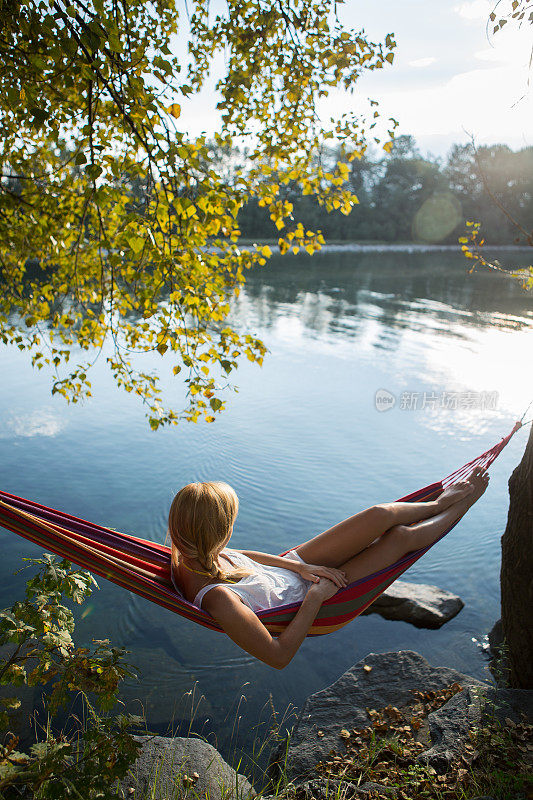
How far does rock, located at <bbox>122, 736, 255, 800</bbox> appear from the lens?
1.61 metres

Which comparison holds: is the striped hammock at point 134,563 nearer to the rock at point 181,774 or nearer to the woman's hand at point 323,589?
the woman's hand at point 323,589

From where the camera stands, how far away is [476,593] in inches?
133

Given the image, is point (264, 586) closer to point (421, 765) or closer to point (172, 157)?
point (421, 765)

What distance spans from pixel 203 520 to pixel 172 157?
1.24m

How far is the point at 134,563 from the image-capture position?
1.73 m

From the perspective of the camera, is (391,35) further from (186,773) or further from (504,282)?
(504,282)

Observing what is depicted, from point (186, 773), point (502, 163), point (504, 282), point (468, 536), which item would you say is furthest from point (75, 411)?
point (502, 163)

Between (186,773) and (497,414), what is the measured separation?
233 inches

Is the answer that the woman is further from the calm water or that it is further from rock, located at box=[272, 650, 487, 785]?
the calm water

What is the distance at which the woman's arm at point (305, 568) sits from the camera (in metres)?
1.79

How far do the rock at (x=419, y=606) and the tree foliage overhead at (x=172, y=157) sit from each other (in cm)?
153

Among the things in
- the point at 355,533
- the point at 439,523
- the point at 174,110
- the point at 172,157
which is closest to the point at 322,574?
the point at 355,533
